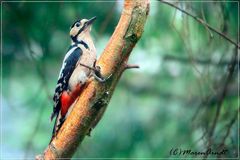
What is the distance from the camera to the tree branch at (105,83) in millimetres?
2654

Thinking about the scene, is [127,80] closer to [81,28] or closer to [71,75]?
[81,28]

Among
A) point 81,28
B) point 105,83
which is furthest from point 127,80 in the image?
point 105,83

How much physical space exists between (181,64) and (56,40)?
43.6 inches

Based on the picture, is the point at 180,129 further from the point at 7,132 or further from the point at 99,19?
the point at 7,132


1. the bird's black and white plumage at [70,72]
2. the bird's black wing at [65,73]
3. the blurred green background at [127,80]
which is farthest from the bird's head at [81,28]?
the blurred green background at [127,80]

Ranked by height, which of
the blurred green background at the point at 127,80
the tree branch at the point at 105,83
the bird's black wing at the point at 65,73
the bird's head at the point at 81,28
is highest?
the tree branch at the point at 105,83

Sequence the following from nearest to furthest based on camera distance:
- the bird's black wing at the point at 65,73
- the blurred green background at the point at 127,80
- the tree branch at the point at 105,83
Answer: the tree branch at the point at 105,83
the bird's black wing at the point at 65,73
the blurred green background at the point at 127,80

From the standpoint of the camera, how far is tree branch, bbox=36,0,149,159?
8.71ft

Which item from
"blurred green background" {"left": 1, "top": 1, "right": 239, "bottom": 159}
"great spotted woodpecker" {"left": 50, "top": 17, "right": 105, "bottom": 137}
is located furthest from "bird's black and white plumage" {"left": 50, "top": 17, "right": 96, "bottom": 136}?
"blurred green background" {"left": 1, "top": 1, "right": 239, "bottom": 159}

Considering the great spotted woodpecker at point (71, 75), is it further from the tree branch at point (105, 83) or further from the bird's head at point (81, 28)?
the tree branch at point (105, 83)

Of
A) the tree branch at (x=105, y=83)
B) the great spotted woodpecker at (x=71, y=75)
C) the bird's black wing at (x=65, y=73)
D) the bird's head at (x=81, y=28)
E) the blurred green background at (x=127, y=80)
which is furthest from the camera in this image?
the blurred green background at (x=127, y=80)

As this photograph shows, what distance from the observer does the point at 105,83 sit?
2693 millimetres

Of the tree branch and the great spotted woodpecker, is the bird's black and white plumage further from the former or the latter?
the tree branch

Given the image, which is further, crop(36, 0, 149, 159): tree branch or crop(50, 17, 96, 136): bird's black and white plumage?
crop(50, 17, 96, 136): bird's black and white plumage
